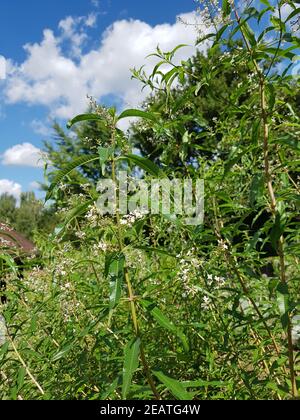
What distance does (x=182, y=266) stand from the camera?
2408mm

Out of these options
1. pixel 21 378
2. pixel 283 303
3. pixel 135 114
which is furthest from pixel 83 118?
pixel 21 378

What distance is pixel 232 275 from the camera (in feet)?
9.38

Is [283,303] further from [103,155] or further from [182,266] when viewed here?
[103,155]

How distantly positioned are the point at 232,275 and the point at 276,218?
1.06m

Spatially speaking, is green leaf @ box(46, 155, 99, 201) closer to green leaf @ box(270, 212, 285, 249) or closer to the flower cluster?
the flower cluster

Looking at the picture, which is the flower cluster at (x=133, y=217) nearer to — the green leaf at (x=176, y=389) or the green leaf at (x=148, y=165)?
Result: the green leaf at (x=148, y=165)

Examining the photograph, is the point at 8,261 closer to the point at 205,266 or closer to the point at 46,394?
the point at 46,394

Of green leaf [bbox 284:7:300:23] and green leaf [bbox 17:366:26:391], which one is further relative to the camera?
green leaf [bbox 17:366:26:391]

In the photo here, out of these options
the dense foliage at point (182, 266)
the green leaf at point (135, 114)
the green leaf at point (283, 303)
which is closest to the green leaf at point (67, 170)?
the dense foliage at point (182, 266)

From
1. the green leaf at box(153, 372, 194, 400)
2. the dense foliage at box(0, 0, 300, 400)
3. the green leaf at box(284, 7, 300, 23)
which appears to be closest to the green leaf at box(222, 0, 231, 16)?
the dense foliage at box(0, 0, 300, 400)

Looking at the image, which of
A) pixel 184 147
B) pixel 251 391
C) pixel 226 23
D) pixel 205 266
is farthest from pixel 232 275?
pixel 226 23

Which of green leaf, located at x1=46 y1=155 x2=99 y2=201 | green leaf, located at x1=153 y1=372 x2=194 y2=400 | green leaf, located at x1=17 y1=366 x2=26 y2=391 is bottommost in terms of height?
green leaf, located at x1=17 y1=366 x2=26 y2=391

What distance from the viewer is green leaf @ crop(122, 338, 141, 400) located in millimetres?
1575
